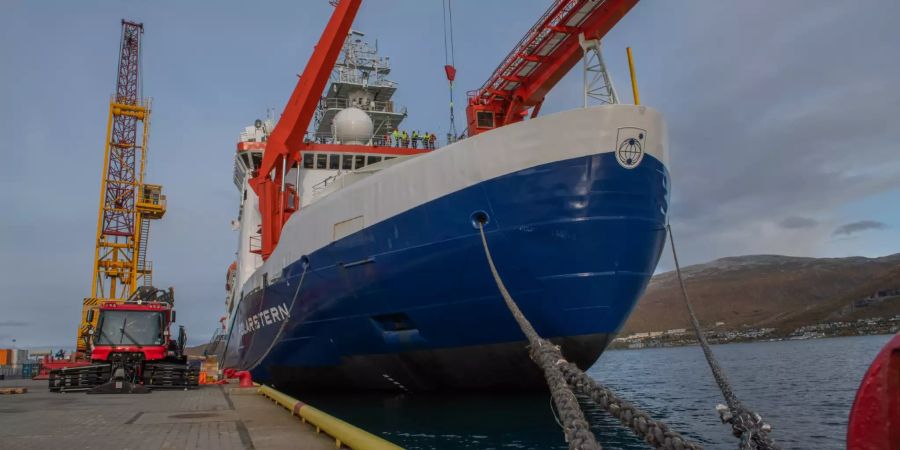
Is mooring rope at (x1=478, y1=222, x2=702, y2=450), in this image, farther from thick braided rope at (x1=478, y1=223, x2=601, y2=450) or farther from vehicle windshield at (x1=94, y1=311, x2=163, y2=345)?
vehicle windshield at (x1=94, y1=311, x2=163, y2=345)

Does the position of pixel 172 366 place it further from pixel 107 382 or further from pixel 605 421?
pixel 605 421

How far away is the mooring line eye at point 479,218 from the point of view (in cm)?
999

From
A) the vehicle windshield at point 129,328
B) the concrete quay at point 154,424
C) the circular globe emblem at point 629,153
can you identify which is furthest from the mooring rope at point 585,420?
the vehicle windshield at point 129,328

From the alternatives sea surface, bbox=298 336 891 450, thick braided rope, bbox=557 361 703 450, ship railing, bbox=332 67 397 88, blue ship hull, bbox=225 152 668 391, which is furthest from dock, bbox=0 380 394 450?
ship railing, bbox=332 67 397 88

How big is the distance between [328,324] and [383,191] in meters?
3.33

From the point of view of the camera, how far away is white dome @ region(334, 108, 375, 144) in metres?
20.3

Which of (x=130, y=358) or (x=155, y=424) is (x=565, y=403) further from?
(x=130, y=358)

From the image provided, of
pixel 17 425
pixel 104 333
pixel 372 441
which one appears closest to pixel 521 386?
pixel 372 441

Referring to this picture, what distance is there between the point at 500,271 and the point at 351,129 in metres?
12.0

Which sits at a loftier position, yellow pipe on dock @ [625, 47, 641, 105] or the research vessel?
yellow pipe on dock @ [625, 47, 641, 105]

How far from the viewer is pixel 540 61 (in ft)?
51.9

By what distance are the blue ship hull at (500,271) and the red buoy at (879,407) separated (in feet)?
28.4

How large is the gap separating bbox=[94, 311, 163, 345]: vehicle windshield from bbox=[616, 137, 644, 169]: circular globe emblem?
13.4 metres

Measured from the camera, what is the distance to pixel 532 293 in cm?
985
